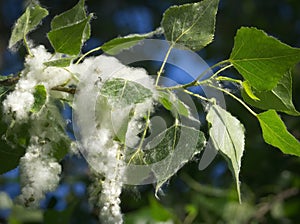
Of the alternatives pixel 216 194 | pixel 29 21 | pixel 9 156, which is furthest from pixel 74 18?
pixel 216 194

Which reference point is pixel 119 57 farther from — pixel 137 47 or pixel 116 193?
pixel 116 193

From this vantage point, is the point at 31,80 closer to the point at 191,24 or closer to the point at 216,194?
the point at 191,24

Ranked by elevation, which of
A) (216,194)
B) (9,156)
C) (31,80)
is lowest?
(216,194)

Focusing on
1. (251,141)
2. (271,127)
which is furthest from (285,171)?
(271,127)

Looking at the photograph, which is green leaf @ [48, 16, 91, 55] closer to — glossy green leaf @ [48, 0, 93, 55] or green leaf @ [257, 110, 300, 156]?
glossy green leaf @ [48, 0, 93, 55]

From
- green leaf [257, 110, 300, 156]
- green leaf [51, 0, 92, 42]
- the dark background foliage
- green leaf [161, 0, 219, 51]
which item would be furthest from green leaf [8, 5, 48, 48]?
the dark background foliage
